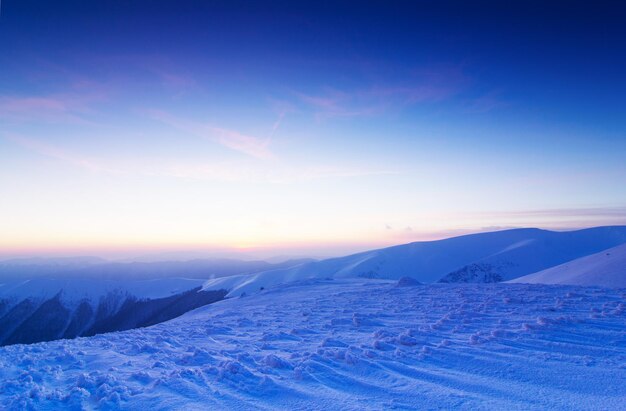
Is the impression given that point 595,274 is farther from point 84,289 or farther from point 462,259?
point 84,289

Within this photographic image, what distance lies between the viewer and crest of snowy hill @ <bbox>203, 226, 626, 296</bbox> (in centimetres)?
7622

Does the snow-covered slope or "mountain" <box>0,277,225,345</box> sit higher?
the snow-covered slope

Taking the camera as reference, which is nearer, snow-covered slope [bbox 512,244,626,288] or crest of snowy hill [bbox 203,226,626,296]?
snow-covered slope [bbox 512,244,626,288]

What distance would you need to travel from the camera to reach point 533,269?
75750 mm

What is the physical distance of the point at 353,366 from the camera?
6812mm

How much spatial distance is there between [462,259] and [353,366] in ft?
292

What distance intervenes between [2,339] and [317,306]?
88560 millimetres

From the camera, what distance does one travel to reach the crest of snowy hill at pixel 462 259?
76.2 meters

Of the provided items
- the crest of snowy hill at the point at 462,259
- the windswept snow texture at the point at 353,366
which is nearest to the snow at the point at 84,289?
the crest of snowy hill at the point at 462,259

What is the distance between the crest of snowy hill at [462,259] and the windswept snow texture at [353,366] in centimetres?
6285

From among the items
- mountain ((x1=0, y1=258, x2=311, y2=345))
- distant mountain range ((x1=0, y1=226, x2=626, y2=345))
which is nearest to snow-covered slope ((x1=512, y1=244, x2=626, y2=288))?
distant mountain range ((x1=0, y1=226, x2=626, y2=345))

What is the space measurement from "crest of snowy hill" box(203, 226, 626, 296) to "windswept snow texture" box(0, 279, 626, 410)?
62.8 metres

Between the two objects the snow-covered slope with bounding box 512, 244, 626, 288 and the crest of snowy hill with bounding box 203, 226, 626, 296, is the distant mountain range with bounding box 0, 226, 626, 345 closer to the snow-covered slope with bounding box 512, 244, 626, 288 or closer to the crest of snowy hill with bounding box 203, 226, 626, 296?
the crest of snowy hill with bounding box 203, 226, 626, 296

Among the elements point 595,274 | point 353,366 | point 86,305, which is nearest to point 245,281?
point 86,305
